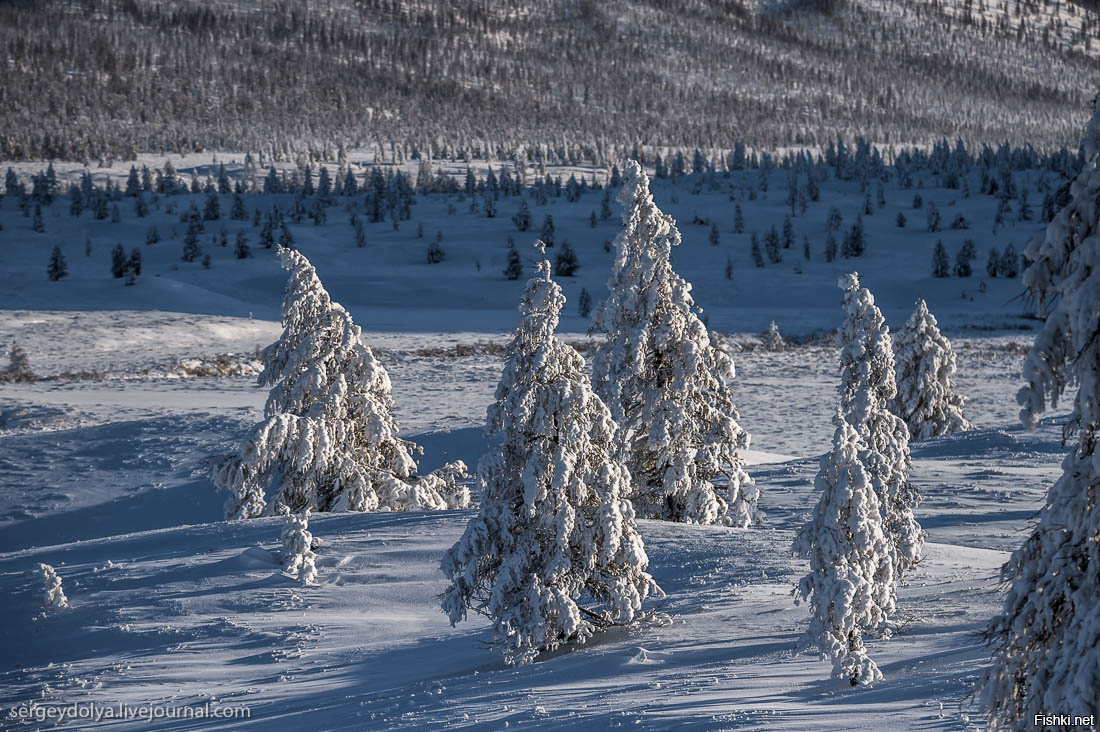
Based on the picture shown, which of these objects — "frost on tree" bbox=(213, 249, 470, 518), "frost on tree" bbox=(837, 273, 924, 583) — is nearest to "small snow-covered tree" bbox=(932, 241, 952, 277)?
"frost on tree" bbox=(837, 273, 924, 583)

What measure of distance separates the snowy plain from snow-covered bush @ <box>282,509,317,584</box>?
296 mm

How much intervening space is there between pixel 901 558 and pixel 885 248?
256 feet

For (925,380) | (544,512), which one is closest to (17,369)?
(925,380)

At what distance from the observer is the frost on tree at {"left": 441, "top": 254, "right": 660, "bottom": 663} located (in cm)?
1247

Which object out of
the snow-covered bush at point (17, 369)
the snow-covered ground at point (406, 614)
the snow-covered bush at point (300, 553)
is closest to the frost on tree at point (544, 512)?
the snow-covered ground at point (406, 614)

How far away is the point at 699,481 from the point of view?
19391 millimetres

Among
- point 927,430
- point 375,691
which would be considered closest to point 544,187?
point 927,430

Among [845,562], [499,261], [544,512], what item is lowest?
[544,512]

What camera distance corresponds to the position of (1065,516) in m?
5.89

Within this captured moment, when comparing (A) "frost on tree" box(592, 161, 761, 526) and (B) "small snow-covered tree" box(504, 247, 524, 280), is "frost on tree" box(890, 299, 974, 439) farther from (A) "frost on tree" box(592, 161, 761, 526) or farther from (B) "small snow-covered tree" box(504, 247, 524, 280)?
(B) "small snow-covered tree" box(504, 247, 524, 280)

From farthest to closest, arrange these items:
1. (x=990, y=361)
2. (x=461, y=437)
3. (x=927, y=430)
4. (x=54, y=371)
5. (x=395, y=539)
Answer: (x=990, y=361), (x=54, y=371), (x=927, y=430), (x=461, y=437), (x=395, y=539)

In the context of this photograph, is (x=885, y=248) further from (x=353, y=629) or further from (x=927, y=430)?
(x=353, y=629)

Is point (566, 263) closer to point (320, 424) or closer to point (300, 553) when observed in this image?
point (320, 424)

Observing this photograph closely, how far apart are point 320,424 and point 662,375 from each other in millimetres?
7040
